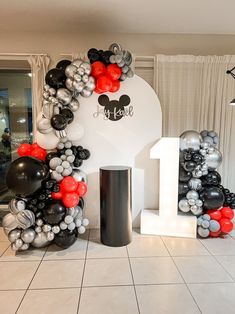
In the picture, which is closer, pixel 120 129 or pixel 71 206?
pixel 71 206

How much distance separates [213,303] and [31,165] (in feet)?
A: 7.07

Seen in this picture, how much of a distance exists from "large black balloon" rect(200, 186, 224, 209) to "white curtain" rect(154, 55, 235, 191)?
1024 millimetres

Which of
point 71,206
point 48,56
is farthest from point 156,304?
point 48,56

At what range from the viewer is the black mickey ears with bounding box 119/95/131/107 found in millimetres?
3434

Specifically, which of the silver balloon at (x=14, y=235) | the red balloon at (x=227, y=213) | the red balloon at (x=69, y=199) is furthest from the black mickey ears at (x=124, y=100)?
the silver balloon at (x=14, y=235)

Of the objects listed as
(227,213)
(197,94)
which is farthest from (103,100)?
(227,213)

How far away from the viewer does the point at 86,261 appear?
8.93 feet

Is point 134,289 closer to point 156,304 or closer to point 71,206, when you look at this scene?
point 156,304

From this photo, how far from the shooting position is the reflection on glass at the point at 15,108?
425 centimetres

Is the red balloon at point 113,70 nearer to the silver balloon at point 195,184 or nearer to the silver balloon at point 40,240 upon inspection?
the silver balloon at point 195,184

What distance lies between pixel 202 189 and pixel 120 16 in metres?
2.56

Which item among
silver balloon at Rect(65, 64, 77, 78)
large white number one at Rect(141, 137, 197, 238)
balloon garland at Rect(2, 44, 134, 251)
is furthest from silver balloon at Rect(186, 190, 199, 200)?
silver balloon at Rect(65, 64, 77, 78)

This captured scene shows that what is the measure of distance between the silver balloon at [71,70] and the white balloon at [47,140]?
0.73 metres

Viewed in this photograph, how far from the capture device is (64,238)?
291 cm
